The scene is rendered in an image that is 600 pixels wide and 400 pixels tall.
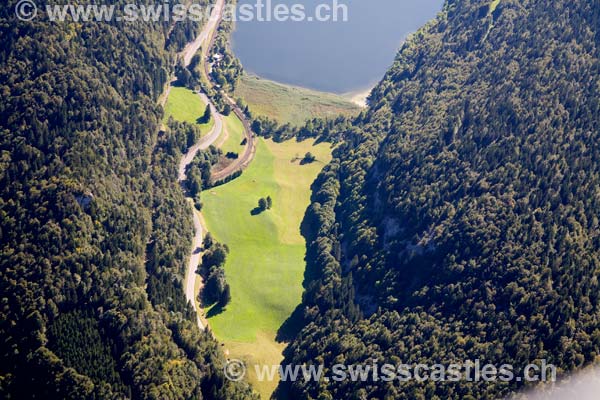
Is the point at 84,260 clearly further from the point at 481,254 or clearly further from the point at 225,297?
the point at 481,254

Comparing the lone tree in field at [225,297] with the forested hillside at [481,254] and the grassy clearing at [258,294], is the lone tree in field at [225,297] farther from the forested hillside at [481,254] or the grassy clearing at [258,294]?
the forested hillside at [481,254]

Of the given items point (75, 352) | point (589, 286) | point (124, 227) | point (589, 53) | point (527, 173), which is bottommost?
point (75, 352)

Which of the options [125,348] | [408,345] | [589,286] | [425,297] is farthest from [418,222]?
[125,348]

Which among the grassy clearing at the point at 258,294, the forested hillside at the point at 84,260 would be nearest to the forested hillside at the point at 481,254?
the grassy clearing at the point at 258,294

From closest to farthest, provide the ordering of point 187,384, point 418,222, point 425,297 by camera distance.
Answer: point 187,384
point 425,297
point 418,222

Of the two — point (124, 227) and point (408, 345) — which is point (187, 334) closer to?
point (124, 227)

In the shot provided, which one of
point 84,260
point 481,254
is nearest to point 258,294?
point 84,260
